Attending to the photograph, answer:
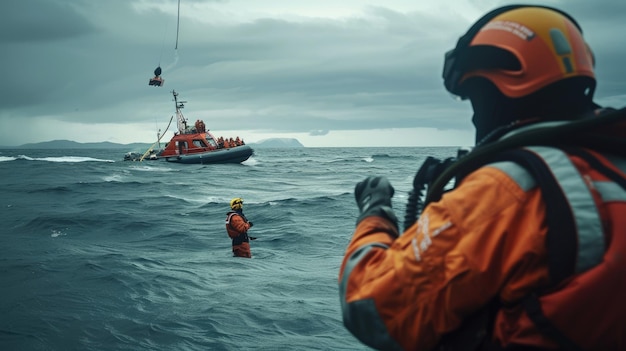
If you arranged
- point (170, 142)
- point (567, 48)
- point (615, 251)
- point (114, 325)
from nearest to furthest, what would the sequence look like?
point (615, 251) → point (567, 48) → point (114, 325) → point (170, 142)

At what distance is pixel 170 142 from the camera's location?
48.3m

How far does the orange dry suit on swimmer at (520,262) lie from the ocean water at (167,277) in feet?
16.2

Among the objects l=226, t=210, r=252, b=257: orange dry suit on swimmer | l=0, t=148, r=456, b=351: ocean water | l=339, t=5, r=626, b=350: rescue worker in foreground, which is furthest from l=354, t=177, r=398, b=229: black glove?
l=226, t=210, r=252, b=257: orange dry suit on swimmer

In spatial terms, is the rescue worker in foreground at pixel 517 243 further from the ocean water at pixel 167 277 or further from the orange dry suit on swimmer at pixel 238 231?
the orange dry suit on swimmer at pixel 238 231

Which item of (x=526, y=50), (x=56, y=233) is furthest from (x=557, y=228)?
(x=56, y=233)

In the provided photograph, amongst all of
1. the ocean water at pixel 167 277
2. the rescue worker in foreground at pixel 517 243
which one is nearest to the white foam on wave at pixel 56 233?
the ocean water at pixel 167 277

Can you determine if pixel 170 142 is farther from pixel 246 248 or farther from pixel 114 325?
pixel 114 325

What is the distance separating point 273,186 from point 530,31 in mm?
31652

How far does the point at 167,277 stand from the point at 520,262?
954 cm

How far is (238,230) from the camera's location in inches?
472

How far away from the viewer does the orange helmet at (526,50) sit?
1.68m

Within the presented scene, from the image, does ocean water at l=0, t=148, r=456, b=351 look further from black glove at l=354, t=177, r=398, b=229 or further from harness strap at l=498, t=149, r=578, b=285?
harness strap at l=498, t=149, r=578, b=285

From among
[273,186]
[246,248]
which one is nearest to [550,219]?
[246,248]

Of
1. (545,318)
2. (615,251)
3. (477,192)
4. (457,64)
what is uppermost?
(457,64)
